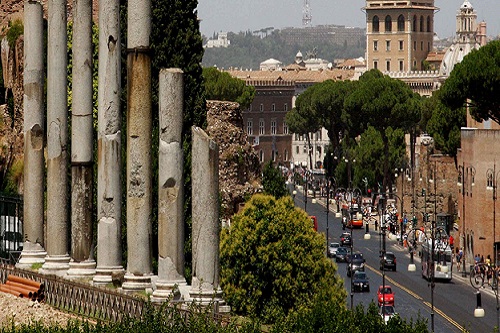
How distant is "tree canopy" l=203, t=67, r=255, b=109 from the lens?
120 m

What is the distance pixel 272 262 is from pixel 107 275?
391 inches

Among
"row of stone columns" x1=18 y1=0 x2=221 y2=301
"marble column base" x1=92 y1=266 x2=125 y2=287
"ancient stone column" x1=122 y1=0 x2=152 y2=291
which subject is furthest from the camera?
"marble column base" x1=92 y1=266 x2=125 y2=287

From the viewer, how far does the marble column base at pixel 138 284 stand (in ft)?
100

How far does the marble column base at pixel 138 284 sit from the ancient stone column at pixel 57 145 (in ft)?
10.6

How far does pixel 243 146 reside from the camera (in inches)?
1996

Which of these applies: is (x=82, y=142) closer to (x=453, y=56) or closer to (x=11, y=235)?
(x=11, y=235)

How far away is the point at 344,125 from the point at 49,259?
307ft

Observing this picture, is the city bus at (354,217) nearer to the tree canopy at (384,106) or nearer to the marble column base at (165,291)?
the tree canopy at (384,106)

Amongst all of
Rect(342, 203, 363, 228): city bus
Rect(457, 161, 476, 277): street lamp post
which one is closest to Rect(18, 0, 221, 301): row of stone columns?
Rect(457, 161, 476, 277): street lamp post

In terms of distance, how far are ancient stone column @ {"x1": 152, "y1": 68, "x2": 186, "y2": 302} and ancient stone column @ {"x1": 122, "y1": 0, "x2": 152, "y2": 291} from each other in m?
0.91

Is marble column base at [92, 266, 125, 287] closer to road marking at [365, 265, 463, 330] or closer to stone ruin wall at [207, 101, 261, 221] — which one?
stone ruin wall at [207, 101, 261, 221]

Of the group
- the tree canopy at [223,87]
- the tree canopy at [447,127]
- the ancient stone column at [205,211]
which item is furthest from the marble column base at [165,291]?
the tree canopy at [223,87]

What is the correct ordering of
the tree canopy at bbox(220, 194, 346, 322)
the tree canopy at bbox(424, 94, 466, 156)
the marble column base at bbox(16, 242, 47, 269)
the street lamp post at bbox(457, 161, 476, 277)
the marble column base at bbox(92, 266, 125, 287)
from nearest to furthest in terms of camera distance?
1. the marble column base at bbox(92, 266, 125, 287)
2. the marble column base at bbox(16, 242, 47, 269)
3. the tree canopy at bbox(220, 194, 346, 322)
4. the street lamp post at bbox(457, 161, 476, 277)
5. the tree canopy at bbox(424, 94, 466, 156)

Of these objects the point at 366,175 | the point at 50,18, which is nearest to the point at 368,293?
the point at 50,18
